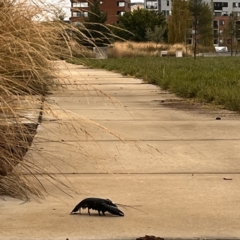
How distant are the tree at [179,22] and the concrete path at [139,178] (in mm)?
42419

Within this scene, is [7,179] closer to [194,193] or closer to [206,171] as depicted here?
[194,193]

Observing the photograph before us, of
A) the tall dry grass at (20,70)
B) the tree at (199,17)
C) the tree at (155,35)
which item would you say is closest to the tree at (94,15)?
the tall dry grass at (20,70)

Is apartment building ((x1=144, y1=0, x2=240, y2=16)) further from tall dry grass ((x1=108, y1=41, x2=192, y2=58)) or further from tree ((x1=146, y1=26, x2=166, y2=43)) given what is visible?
tall dry grass ((x1=108, y1=41, x2=192, y2=58))

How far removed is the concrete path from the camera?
298 centimetres

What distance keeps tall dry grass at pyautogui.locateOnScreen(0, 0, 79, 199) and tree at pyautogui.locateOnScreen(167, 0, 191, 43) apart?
145ft

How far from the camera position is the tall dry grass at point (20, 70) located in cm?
363

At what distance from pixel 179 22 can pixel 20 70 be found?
1826 inches

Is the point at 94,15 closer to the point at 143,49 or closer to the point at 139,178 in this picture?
the point at 139,178

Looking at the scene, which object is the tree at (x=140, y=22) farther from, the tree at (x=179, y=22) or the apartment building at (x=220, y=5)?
the apartment building at (x=220, y=5)

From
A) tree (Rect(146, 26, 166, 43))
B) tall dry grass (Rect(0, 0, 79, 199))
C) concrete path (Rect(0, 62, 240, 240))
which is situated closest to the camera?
concrete path (Rect(0, 62, 240, 240))

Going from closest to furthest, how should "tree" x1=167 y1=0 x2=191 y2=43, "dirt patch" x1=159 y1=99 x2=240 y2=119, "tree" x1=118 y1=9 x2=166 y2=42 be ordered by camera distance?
"dirt patch" x1=159 y1=99 x2=240 y2=119
"tree" x1=167 y1=0 x2=191 y2=43
"tree" x1=118 y1=9 x2=166 y2=42

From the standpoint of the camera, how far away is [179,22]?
49.2 m

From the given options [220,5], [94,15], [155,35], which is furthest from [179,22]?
[220,5]

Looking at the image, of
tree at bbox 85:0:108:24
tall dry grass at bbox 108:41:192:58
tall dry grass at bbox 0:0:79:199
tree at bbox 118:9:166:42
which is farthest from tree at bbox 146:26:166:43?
tall dry grass at bbox 0:0:79:199
